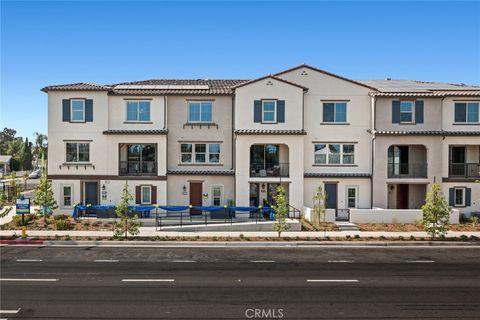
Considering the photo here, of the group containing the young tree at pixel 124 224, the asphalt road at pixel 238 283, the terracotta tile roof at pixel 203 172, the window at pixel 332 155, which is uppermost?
the window at pixel 332 155

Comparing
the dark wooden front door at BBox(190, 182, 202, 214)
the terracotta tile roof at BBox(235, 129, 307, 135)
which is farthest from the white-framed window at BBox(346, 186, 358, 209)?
the dark wooden front door at BBox(190, 182, 202, 214)

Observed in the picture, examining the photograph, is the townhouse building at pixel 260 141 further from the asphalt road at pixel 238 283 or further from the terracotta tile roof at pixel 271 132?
the asphalt road at pixel 238 283

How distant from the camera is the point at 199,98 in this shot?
31.7 meters

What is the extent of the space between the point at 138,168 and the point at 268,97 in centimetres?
1119

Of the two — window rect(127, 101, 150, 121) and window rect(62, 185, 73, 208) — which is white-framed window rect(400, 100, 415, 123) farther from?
window rect(62, 185, 73, 208)

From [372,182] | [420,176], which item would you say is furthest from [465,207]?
[372,182]

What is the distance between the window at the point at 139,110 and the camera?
103 ft

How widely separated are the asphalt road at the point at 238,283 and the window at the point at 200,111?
13.4 meters

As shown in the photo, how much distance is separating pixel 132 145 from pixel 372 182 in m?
18.7

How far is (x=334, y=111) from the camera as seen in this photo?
31.9 m

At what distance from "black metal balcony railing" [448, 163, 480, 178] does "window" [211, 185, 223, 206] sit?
17.5m

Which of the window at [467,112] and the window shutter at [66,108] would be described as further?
the window at [467,112]

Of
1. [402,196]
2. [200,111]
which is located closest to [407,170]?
[402,196]

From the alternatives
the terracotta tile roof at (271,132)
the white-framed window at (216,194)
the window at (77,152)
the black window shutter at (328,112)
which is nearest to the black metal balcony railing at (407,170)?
the black window shutter at (328,112)
